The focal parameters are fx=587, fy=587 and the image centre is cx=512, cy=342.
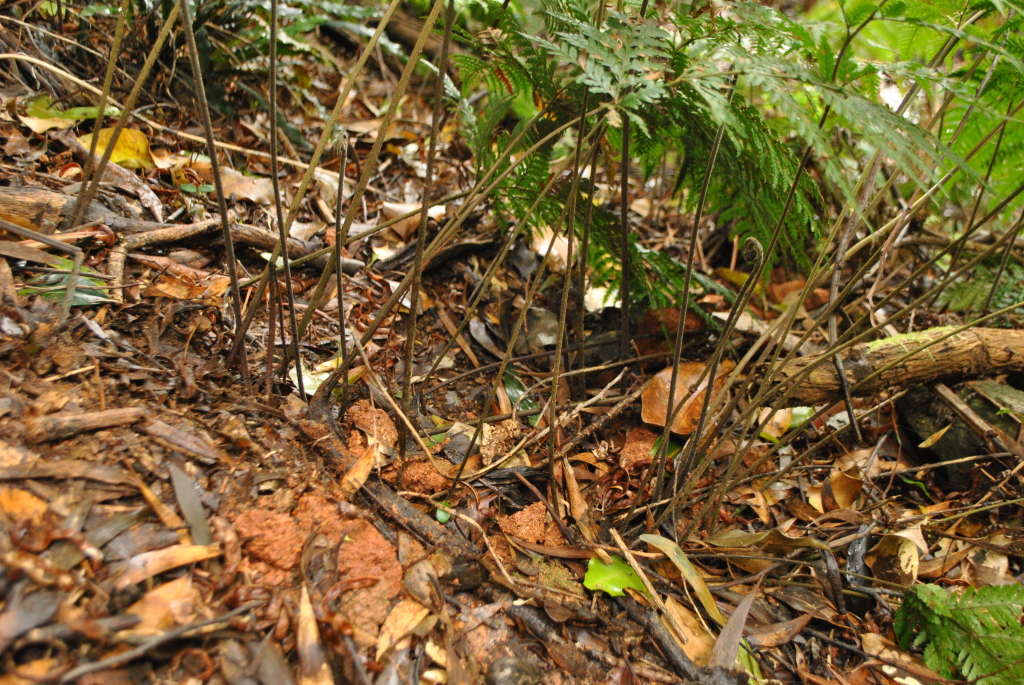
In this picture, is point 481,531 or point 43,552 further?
point 481,531

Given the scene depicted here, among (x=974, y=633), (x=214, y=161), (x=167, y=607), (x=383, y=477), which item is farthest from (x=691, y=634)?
(x=214, y=161)

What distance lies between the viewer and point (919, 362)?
5.89 ft

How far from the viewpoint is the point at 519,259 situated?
7.17 ft

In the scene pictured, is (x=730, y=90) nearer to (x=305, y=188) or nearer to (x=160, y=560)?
(x=305, y=188)

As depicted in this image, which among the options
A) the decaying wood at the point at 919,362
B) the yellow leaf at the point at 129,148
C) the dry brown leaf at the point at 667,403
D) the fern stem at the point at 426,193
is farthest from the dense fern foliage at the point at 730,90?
the yellow leaf at the point at 129,148

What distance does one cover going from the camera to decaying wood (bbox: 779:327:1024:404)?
1.79 m

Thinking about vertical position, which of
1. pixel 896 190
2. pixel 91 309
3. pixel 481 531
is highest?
pixel 896 190

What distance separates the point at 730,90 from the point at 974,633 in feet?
4.12

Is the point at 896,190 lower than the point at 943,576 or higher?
higher

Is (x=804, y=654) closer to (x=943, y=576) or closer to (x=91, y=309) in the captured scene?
(x=943, y=576)

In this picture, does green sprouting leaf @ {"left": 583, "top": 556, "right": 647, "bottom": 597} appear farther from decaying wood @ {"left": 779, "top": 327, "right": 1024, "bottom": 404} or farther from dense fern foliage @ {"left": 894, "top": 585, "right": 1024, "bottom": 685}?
decaying wood @ {"left": 779, "top": 327, "right": 1024, "bottom": 404}

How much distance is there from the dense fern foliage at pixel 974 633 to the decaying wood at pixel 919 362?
62 centimetres

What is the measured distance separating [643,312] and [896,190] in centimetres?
171

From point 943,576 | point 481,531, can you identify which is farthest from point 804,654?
point 481,531
